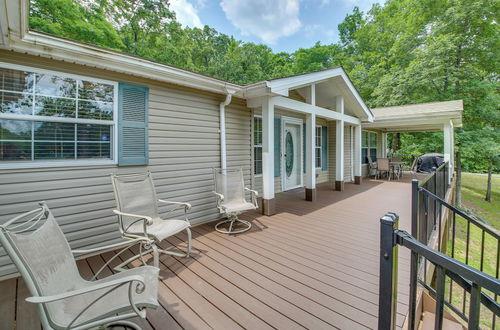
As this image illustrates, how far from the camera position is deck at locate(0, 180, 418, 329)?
6.07 feet

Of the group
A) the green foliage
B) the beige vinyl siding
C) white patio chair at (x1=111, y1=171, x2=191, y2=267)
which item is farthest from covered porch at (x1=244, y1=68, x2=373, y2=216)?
the green foliage

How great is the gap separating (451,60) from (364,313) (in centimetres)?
1517

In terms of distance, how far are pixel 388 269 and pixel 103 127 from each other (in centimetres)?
364

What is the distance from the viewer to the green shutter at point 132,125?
10.8 ft

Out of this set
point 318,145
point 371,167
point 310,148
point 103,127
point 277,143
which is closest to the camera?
point 103,127

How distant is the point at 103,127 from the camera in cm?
320

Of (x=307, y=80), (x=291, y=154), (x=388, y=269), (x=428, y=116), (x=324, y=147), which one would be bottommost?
(x=388, y=269)

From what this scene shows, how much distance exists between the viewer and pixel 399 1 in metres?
18.2

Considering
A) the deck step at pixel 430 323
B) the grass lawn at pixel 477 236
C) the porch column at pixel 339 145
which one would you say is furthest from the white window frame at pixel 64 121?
the porch column at pixel 339 145

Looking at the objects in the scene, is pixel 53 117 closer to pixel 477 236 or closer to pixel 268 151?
pixel 268 151

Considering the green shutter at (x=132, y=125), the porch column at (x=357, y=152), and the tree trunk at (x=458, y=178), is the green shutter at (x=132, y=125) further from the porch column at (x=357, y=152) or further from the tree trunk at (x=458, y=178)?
the tree trunk at (x=458, y=178)

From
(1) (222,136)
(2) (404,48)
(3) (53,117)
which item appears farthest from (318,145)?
(2) (404,48)

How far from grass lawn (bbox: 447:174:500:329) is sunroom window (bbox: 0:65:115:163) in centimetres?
477

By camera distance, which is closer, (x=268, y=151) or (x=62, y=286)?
(x=62, y=286)
